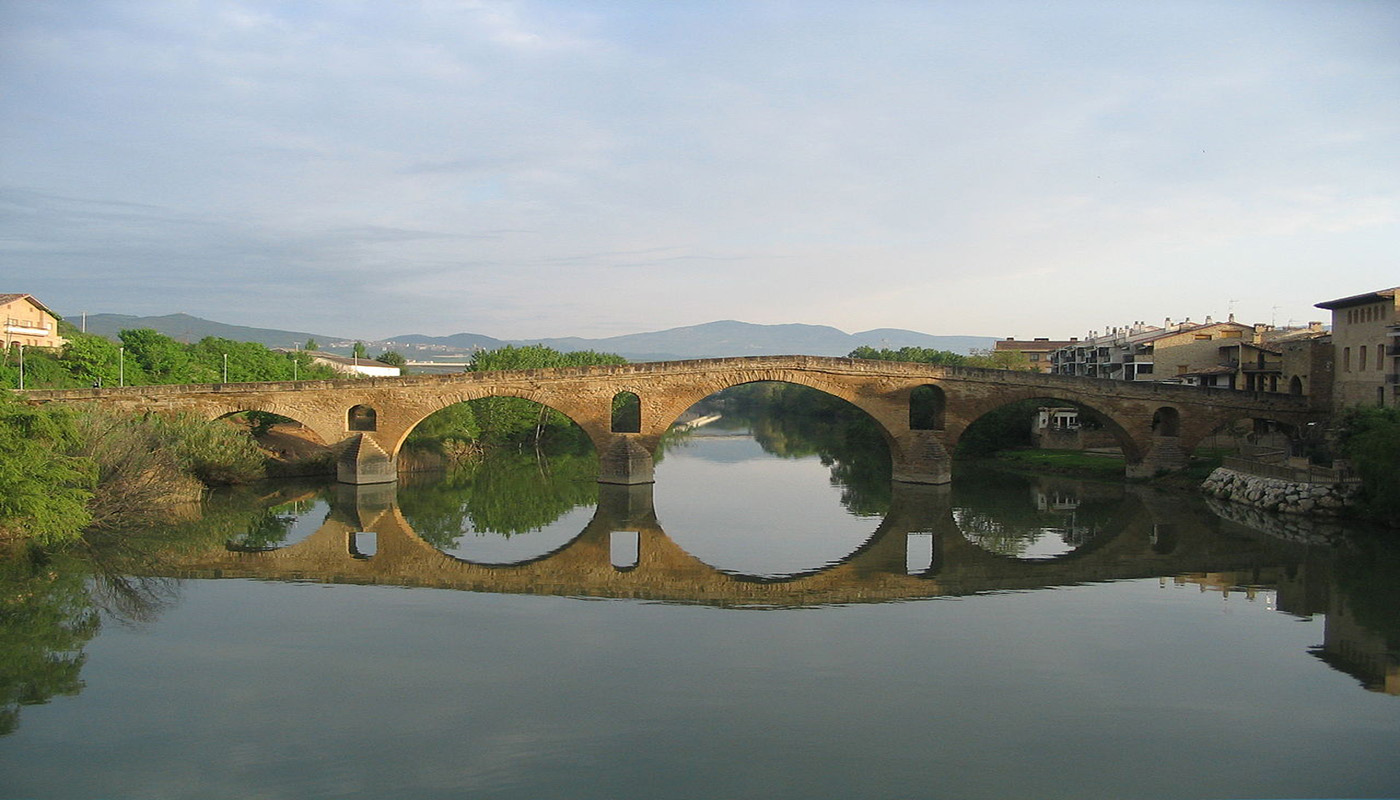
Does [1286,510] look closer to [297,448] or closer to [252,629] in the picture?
[252,629]

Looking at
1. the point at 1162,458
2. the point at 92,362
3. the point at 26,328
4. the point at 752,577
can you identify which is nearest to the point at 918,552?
the point at 752,577

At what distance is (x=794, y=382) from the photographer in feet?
105

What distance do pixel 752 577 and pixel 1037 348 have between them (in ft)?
202

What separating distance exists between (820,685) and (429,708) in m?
4.29

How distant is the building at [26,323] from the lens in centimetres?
4359

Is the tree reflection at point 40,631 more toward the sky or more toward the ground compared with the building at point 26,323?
more toward the ground

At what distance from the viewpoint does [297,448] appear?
34.8 meters

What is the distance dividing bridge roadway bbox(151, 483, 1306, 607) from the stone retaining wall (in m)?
2.04

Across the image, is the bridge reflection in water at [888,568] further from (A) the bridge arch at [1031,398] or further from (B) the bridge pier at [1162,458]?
(A) the bridge arch at [1031,398]

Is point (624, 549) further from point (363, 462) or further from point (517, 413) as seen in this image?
point (517, 413)

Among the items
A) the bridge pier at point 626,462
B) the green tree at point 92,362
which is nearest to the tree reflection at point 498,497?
the bridge pier at point 626,462

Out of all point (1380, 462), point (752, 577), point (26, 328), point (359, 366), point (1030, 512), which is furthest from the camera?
point (359, 366)

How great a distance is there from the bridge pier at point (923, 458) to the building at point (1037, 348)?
33.3m

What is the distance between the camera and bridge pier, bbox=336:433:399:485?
30531 millimetres
